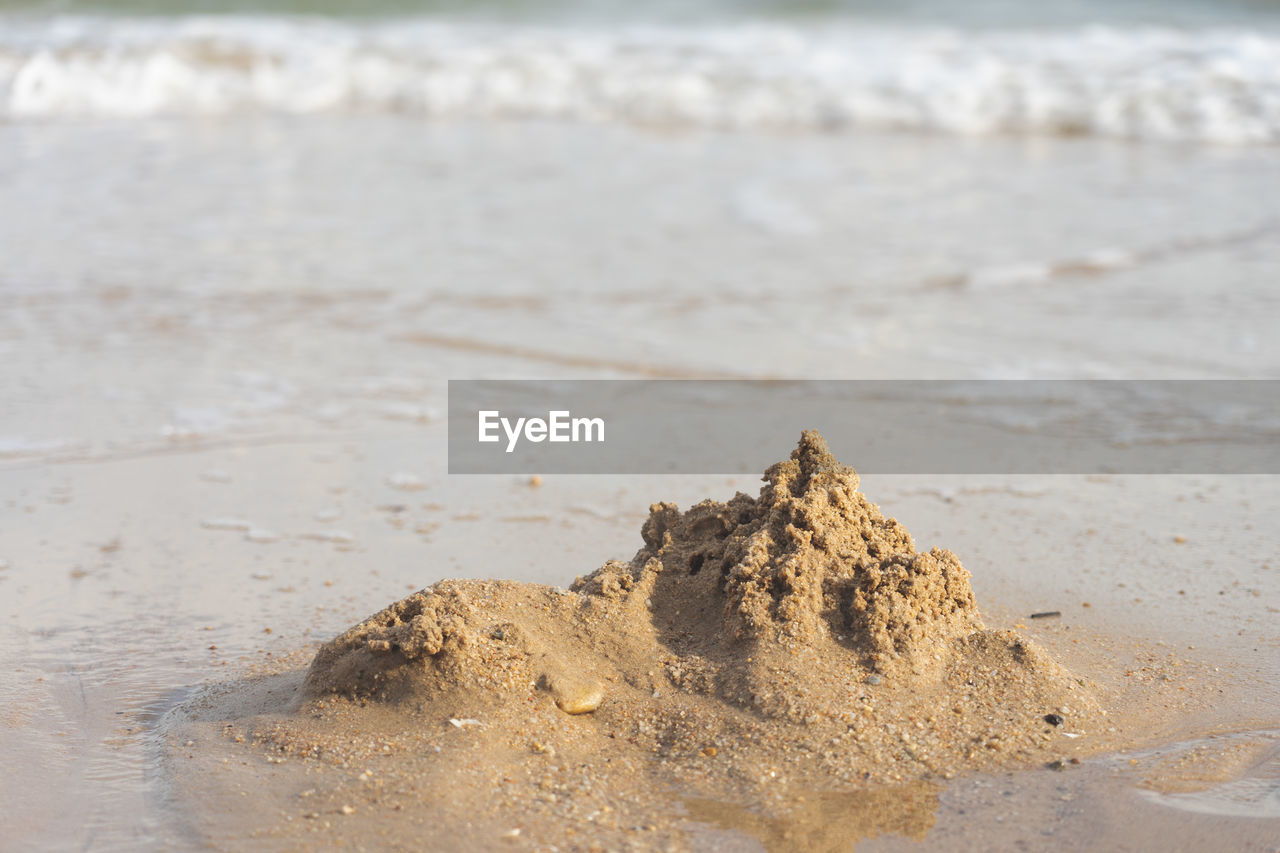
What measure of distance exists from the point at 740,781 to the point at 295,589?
1308mm

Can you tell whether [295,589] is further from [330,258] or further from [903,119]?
[903,119]

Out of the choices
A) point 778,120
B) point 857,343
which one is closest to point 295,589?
point 857,343

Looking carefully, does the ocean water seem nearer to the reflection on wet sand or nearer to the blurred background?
the blurred background

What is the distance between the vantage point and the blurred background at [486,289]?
9.09ft

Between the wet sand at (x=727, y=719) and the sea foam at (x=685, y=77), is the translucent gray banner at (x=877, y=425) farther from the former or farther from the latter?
the sea foam at (x=685, y=77)

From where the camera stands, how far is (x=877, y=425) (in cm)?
392

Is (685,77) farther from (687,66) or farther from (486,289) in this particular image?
(486,289)

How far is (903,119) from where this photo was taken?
439 inches

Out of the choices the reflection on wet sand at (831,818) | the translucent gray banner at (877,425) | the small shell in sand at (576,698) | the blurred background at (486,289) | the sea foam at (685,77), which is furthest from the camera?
the sea foam at (685,77)

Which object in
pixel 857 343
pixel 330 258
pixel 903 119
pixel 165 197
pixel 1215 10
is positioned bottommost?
pixel 857 343

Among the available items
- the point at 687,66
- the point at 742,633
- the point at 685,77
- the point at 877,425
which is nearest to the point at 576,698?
the point at 742,633

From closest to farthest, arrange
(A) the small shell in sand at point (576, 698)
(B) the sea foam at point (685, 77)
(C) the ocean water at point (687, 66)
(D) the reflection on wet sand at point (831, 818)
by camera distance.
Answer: (D) the reflection on wet sand at point (831, 818) → (A) the small shell in sand at point (576, 698) → (B) the sea foam at point (685, 77) → (C) the ocean water at point (687, 66)

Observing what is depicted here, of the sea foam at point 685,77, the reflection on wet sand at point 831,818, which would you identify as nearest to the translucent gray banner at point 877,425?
the reflection on wet sand at point 831,818

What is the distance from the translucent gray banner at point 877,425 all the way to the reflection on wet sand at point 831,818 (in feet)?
5.69
